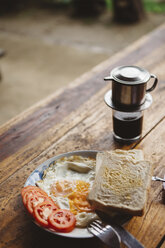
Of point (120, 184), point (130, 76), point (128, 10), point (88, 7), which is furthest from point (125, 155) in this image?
point (88, 7)

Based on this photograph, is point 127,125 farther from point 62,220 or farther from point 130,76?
point 62,220

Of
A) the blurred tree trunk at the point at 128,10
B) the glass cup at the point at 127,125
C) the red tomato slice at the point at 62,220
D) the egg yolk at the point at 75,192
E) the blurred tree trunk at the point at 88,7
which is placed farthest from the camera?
the blurred tree trunk at the point at 88,7

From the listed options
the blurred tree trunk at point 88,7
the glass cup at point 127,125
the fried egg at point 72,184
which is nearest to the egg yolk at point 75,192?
the fried egg at point 72,184

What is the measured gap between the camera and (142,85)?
1.29m

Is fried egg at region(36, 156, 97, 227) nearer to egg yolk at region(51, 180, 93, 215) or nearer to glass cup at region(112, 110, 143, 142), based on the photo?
egg yolk at region(51, 180, 93, 215)

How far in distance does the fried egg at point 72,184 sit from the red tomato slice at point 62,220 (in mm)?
30

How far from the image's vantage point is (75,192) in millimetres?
1155

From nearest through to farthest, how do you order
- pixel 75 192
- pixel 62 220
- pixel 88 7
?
pixel 62 220, pixel 75 192, pixel 88 7

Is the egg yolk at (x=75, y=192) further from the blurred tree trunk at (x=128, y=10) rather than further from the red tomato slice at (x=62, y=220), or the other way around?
the blurred tree trunk at (x=128, y=10)

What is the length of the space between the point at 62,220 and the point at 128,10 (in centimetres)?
526

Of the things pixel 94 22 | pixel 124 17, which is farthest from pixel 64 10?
pixel 124 17

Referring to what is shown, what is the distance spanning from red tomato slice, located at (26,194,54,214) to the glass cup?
20.9 inches

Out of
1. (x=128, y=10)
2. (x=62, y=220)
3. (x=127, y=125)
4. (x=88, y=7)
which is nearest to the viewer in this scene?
(x=62, y=220)

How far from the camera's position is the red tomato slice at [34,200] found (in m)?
1.07
